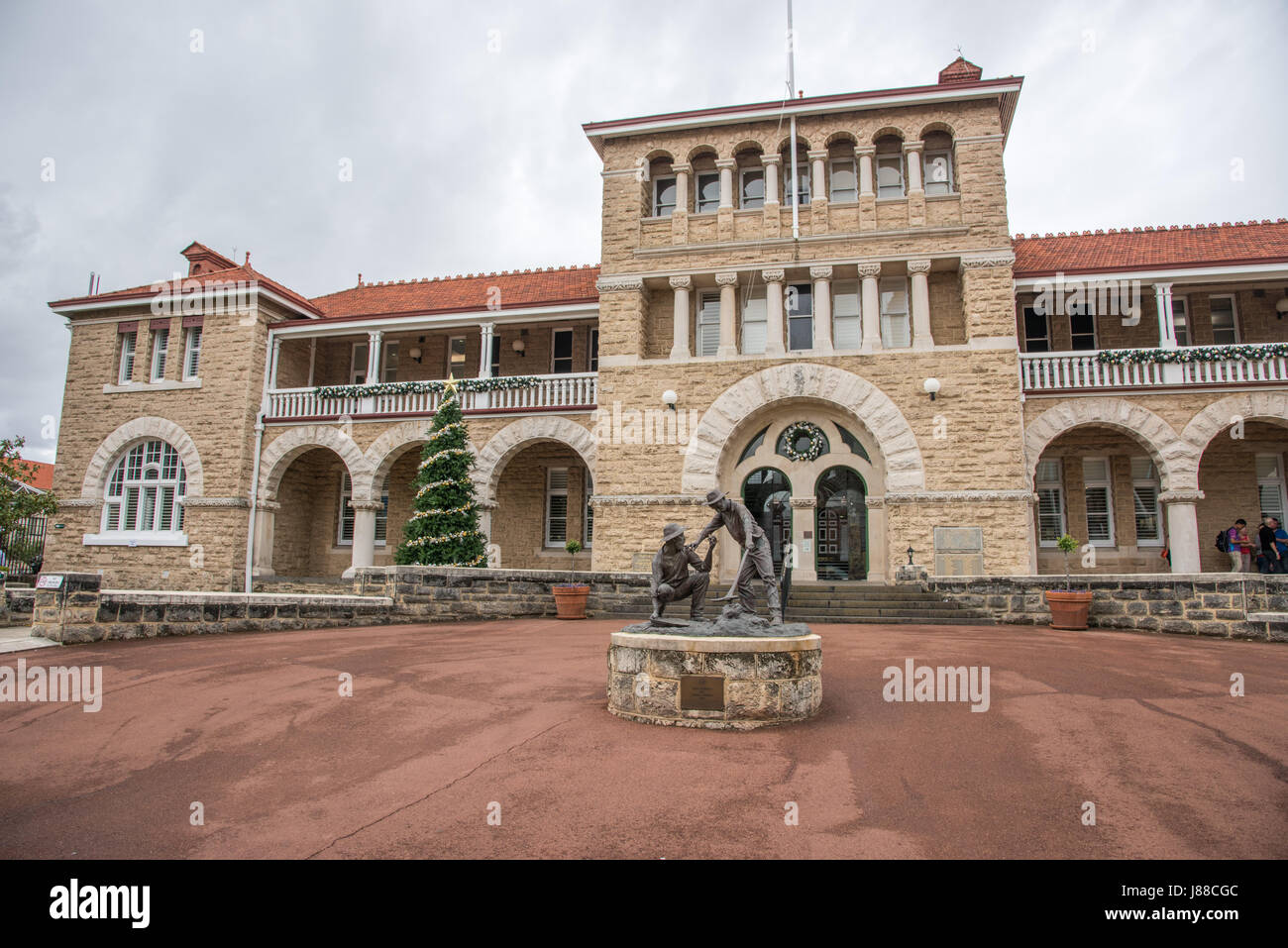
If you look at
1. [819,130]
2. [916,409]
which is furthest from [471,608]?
[819,130]

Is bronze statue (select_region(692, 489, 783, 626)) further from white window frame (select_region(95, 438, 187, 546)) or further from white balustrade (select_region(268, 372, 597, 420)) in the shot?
white window frame (select_region(95, 438, 187, 546))

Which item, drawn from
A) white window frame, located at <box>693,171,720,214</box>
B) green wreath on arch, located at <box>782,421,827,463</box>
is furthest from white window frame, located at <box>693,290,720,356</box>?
green wreath on arch, located at <box>782,421,827,463</box>

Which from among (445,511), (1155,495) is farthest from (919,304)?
(445,511)

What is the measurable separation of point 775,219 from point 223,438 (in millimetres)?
15397

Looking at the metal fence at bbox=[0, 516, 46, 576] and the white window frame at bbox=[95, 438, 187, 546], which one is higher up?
the white window frame at bbox=[95, 438, 187, 546]

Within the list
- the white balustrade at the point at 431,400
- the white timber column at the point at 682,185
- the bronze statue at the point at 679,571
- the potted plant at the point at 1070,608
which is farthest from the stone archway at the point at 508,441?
the bronze statue at the point at 679,571

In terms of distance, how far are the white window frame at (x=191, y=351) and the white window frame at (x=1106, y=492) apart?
76.3 ft

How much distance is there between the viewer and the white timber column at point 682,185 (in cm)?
1811

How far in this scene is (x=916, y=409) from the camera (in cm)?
1628

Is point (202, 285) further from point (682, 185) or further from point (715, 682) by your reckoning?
point (715, 682)

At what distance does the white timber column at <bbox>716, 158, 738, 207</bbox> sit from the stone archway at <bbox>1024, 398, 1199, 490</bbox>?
8.54 m

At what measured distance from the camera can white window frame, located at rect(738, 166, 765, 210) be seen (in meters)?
18.2

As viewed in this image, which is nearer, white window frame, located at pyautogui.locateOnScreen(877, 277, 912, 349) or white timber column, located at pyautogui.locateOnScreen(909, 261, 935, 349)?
white timber column, located at pyautogui.locateOnScreen(909, 261, 935, 349)
